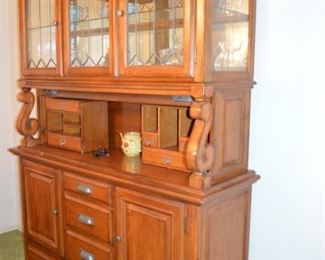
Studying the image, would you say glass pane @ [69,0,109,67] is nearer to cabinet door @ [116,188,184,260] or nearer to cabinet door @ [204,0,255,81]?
cabinet door @ [204,0,255,81]

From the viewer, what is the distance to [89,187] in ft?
6.09

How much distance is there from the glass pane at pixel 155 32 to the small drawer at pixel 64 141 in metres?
0.65

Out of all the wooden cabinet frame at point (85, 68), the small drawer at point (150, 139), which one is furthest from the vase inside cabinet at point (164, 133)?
the wooden cabinet frame at point (85, 68)

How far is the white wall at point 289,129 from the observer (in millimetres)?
1603

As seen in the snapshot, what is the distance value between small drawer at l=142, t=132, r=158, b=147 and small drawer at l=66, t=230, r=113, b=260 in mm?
528

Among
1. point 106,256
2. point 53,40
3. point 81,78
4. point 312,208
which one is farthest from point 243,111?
point 53,40

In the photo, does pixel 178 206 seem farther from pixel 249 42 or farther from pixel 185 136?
pixel 249 42

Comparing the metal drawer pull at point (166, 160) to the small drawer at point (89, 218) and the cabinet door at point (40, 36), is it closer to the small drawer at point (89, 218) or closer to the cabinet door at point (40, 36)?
the small drawer at point (89, 218)

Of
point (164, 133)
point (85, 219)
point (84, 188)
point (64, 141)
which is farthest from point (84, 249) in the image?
point (164, 133)

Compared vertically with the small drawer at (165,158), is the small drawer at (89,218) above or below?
below

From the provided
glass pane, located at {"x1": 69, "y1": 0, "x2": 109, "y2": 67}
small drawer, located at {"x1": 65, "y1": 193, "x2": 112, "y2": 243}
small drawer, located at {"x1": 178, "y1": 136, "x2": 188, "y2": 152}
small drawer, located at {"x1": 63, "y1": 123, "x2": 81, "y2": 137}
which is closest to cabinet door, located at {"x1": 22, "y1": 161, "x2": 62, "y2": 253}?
small drawer, located at {"x1": 65, "y1": 193, "x2": 112, "y2": 243}

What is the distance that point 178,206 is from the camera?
4.95 feet

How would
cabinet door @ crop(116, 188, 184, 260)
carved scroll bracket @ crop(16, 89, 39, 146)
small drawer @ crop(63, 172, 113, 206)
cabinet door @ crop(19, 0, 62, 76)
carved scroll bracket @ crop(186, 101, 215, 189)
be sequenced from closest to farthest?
1. carved scroll bracket @ crop(186, 101, 215, 189)
2. cabinet door @ crop(116, 188, 184, 260)
3. small drawer @ crop(63, 172, 113, 206)
4. cabinet door @ crop(19, 0, 62, 76)
5. carved scroll bracket @ crop(16, 89, 39, 146)

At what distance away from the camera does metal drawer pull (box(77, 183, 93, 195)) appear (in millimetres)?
1855
